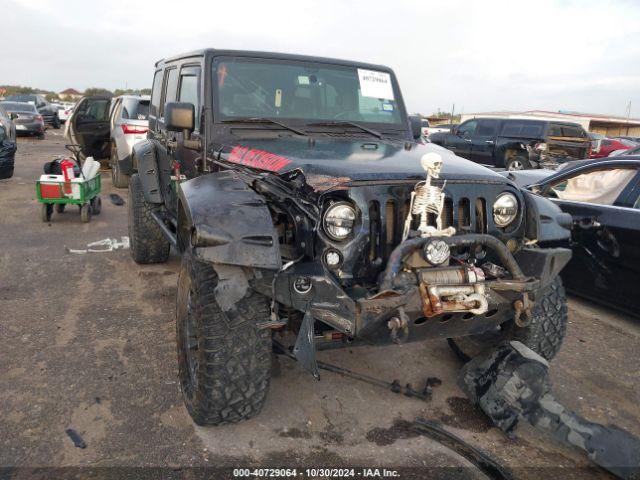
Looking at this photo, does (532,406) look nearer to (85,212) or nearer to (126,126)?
(85,212)

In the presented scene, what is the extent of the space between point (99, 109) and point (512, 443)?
10.6m

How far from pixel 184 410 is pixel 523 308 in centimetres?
193

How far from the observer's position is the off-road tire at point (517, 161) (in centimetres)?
1391

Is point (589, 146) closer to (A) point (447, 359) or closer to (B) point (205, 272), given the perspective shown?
(A) point (447, 359)

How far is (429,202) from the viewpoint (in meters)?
2.53

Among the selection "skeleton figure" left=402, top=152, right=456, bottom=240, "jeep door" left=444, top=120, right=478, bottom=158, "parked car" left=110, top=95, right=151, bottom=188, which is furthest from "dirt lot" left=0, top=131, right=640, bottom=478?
"jeep door" left=444, top=120, right=478, bottom=158

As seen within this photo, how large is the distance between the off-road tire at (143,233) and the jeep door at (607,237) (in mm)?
3860

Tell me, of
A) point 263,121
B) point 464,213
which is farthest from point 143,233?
point 464,213

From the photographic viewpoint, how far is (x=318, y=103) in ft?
12.6

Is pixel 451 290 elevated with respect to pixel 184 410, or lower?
elevated

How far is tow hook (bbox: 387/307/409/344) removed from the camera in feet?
7.75

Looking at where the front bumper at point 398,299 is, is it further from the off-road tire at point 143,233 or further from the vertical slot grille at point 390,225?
the off-road tire at point 143,233

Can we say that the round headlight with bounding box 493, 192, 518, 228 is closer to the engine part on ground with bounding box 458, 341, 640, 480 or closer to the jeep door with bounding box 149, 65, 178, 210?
the engine part on ground with bounding box 458, 341, 640, 480

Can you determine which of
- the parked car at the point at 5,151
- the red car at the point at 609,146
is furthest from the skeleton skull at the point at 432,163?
the red car at the point at 609,146
